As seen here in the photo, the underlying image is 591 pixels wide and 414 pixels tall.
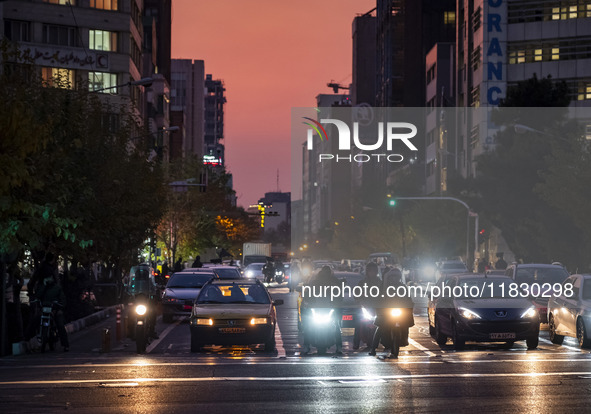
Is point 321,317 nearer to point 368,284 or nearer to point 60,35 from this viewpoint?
point 368,284

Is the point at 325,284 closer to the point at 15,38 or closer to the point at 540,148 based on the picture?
the point at 540,148

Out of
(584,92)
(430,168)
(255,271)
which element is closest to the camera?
(255,271)

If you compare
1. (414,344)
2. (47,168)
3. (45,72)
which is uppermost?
(45,72)

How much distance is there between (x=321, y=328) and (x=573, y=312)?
5722 millimetres

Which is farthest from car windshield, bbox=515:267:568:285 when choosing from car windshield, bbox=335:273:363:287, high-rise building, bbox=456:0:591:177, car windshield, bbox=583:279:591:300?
high-rise building, bbox=456:0:591:177

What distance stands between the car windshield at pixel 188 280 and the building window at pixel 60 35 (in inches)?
2056

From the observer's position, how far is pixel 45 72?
286ft

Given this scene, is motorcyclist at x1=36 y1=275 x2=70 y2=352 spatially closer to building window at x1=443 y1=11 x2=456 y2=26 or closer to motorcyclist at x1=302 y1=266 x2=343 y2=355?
motorcyclist at x1=302 y1=266 x2=343 y2=355

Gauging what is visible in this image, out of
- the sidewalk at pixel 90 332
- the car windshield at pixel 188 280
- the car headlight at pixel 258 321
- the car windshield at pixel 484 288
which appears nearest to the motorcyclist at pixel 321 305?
the car headlight at pixel 258 321

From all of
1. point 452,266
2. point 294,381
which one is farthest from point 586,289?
point 452,266

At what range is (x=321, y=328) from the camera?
25.3m

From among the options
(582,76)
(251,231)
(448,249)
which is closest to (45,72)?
(448,249)

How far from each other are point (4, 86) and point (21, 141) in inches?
154

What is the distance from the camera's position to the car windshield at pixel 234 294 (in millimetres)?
26656
